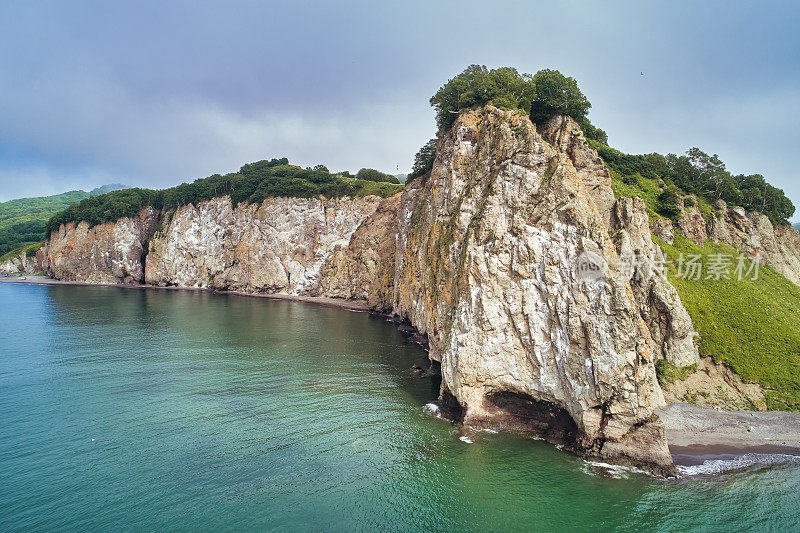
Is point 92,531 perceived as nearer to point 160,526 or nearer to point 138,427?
point 160,526

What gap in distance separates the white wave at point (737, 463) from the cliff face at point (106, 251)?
409 ft

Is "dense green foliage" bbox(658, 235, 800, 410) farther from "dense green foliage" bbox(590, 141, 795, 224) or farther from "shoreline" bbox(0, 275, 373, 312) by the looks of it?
"shoreline" bbox(0, 275, 373, 312)

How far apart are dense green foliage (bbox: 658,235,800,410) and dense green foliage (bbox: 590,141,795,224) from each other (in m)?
11.7

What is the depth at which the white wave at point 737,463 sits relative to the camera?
20.3 metres

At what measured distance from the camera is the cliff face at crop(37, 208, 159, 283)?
10481 centimetres

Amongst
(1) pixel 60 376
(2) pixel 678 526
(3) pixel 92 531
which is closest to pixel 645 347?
(2) pixel 678 526

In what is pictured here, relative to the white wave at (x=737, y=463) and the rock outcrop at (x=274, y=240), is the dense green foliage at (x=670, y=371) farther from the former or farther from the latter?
the rock outcrop at (x=274, y=240)

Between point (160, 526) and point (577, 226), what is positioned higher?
point (577, 226)

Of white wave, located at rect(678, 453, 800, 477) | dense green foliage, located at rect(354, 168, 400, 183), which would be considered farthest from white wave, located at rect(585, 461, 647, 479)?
dense green foliage, located at rect(354, 168, 400, 183)

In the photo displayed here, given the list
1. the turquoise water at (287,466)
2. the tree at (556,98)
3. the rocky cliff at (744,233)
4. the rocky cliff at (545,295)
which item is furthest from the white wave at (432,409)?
the rocky cliff at (744,233)

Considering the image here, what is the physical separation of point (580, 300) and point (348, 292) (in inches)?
2458

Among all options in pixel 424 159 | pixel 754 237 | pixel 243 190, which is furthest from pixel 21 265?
pixel 754 237

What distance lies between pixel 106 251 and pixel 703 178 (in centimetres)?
13497

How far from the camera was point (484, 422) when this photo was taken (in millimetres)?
24453
